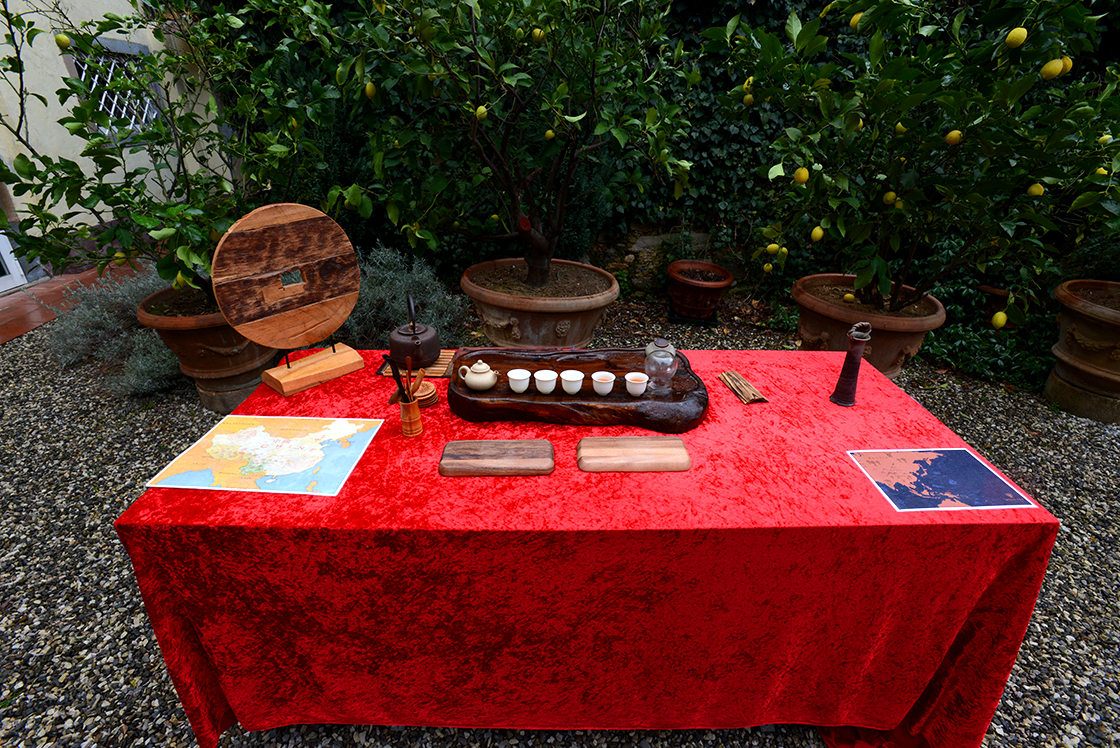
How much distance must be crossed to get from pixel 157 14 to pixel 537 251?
2.39 metres

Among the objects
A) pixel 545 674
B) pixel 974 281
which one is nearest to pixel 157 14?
pixel 545 674

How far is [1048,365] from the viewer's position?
3.63 meters

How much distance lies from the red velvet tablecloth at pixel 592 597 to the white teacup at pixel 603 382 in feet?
0.87

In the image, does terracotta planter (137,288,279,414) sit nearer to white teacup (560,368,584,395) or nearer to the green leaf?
white teacup (560,368,584,395)

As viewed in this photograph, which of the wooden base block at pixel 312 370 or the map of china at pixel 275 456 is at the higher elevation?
the wooden base block at pixel 312 370

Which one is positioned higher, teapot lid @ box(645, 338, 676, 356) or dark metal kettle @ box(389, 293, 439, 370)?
teapot lid @ box(645, 338, 676, 356)

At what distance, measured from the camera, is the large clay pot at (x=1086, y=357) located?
309 centimetres

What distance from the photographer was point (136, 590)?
2012 mm

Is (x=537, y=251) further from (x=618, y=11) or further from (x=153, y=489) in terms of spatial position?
(x=153, y=489)

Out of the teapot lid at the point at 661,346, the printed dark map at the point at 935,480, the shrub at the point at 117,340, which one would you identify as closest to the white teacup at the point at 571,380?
the teapot lid at the point at 661,346

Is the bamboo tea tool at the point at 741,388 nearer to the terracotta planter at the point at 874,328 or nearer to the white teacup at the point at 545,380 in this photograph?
the white teacup at the point at 545,380

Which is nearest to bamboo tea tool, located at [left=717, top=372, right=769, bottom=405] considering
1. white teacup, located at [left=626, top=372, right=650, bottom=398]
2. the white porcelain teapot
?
white teacup, located at [left=626, top=372, right=650, bottom=398]

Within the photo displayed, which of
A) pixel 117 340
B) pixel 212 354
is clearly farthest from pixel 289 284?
pixel 117 340

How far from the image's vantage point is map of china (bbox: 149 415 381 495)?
1280 millimetres
